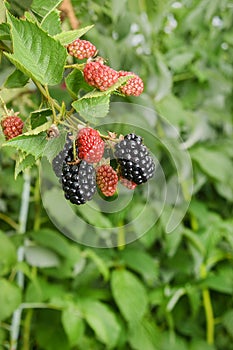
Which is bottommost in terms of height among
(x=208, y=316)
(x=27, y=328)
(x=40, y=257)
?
(x=208, y=316)

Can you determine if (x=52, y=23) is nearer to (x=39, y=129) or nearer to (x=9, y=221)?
(x=39, y=129)

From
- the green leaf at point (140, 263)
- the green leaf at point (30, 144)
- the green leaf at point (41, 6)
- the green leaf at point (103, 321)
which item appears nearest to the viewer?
the green leaf at point (30, 144)

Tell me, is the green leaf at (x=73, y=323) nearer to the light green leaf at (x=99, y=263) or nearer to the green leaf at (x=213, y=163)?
the light green leaf at (x=99, y=263)

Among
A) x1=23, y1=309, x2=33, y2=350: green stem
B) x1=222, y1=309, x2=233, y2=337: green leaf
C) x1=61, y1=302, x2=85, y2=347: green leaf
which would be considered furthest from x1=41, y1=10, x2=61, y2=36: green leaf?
x1=222, y1=309, x2=233, y2=337: green leaf

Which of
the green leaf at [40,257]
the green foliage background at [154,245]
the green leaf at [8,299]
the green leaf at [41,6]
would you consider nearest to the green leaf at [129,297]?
the green foliage background at [154,245]

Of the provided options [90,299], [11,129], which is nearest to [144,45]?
[90,299]

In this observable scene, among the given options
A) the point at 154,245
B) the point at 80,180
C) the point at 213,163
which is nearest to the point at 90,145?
the point at 80,180

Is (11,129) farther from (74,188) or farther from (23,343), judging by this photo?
(23,343)
